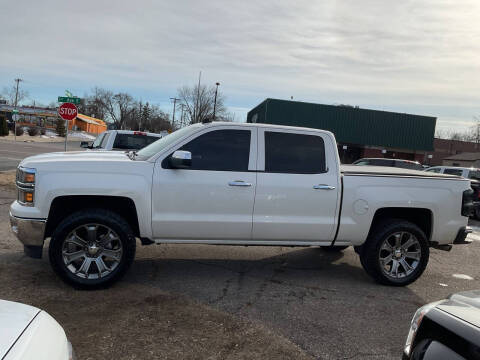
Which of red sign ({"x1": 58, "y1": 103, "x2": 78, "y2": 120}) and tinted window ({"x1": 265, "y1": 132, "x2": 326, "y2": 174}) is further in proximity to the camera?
red sign ({"x1": 58, "y1": 103, "x2": 78, "y2": 120})

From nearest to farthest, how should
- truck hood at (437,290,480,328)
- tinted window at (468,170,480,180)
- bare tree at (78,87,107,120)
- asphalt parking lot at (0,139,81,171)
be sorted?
truck hood at (437,290,480,328)
tinted window at (468,170,480,180)
asphalt parking lot at (0,139,81,171)
bare tree at (78,87,107,120)

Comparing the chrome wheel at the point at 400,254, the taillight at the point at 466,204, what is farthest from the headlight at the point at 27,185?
the taillight at the point at 466,204

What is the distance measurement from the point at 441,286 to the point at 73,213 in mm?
4915

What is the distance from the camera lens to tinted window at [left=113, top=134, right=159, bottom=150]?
10.3 meters

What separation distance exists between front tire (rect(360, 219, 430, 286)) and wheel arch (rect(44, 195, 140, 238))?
10.0 feet

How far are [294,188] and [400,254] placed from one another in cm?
175

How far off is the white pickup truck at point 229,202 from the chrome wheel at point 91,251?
0.04 ft

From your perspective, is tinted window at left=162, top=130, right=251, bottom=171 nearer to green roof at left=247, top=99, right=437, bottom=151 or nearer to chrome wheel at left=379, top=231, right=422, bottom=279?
chrome wheel at left=379, top=231, right=422, bottom=279

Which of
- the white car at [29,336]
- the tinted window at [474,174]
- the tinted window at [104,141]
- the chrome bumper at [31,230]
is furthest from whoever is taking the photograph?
the tinted window at [474,174]

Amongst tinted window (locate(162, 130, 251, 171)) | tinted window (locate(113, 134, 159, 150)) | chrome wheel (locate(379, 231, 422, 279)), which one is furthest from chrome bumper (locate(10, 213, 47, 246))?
tinted window (locate(113, 134, 159, 150))

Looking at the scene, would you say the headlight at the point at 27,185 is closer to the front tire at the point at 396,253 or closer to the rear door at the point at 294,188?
the rear door at the point at 294,188

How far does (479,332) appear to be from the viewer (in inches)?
76.4

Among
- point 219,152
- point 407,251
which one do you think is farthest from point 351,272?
point 219,152

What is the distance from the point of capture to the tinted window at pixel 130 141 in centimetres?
1032
